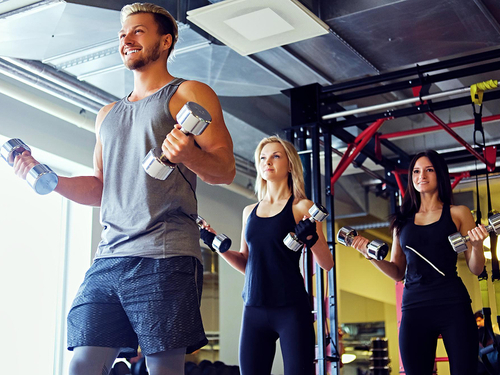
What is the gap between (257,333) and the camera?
296 cm

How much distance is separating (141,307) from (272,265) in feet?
5.22

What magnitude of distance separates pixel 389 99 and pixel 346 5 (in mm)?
2454

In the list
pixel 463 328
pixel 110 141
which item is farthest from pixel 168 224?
pixel 463 328

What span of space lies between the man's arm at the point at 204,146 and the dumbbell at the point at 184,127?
26 mm

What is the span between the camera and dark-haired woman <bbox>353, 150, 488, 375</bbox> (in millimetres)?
2971

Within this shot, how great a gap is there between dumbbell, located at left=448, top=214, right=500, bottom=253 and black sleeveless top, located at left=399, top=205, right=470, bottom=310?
4.6 inches

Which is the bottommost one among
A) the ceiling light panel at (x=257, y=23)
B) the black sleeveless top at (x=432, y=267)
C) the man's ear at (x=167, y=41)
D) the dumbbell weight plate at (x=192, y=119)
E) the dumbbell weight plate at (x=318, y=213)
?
the black sleeveless top at (x=432, y=267)

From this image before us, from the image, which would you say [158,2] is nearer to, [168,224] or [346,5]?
[346,5]

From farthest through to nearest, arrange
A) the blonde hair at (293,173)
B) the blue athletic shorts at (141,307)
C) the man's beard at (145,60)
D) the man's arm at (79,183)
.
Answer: the blonde hair at (293,173)
the man's beard at (145,60)
the man's arm at (79,183)
the blue athletic shorts at (141,307)

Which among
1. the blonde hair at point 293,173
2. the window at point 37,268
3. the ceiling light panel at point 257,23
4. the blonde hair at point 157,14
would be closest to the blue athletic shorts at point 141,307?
the blonde hair at point 157,14

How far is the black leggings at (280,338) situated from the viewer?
285cm

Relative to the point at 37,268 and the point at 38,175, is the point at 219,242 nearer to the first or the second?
the point at 38,175

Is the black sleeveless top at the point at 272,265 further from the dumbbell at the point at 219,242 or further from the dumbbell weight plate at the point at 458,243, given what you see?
the dumbbell weight plate at the point at 458,243

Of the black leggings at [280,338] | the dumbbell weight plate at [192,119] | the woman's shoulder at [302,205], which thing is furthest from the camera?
the woman's shoulder at [302,205]
